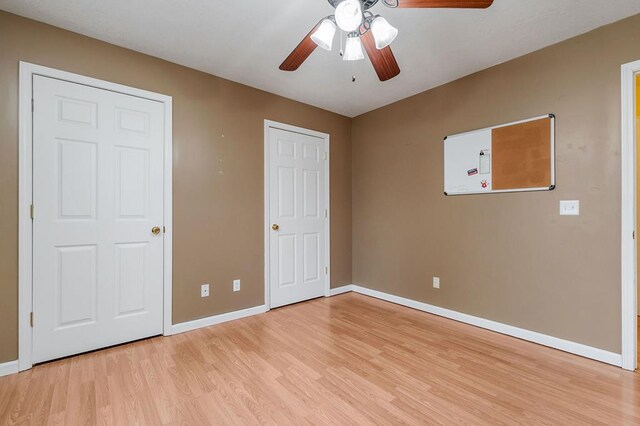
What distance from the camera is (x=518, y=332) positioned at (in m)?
2.58

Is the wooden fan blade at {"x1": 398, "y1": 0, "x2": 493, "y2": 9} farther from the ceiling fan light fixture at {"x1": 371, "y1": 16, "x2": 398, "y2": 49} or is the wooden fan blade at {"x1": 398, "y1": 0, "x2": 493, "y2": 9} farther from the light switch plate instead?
the light switch plate

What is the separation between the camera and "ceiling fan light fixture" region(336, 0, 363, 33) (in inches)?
54.9

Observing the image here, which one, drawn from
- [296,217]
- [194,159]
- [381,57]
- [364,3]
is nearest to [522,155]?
[381,57]

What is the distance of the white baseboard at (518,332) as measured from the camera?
7.08ft

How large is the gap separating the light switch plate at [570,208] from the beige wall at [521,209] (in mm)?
34

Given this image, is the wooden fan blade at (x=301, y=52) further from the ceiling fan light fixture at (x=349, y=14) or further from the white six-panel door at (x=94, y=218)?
the white six-panel door at (x=94, y=218)

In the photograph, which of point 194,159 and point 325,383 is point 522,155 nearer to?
point 325,383

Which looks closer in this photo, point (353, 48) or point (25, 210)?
point (353, 48)

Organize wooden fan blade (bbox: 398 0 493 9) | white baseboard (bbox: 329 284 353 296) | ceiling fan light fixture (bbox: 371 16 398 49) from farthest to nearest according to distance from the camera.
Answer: white baseboard (bbox: 329 284 353 296) < ceiling fan light fixture (bbox: 371 16 398 49) < wooden fan blade (bbox: 398 0 493 9)

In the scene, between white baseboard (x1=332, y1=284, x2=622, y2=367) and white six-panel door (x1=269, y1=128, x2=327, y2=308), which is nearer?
white baseboard (x1=332, y1=284, x2=622, y2=367)

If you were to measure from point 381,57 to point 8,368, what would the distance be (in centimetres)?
321

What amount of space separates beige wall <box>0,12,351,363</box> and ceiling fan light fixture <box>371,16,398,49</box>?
192 centimetres

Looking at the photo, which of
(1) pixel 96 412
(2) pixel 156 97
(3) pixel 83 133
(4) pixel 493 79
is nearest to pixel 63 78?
(3) pixel 83 133

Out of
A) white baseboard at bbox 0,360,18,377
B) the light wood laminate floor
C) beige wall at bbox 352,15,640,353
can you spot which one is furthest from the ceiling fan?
white baseboard at bbox 0,360,18,377
